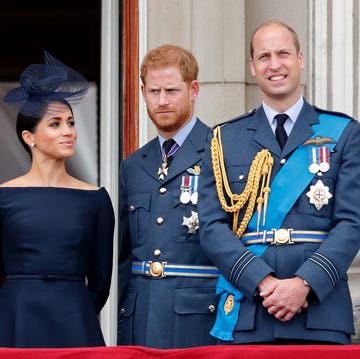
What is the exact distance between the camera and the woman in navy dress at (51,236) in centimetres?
545

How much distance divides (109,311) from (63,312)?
205cm

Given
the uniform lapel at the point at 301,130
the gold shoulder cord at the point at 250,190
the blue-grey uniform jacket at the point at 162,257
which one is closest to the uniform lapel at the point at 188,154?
the blue-grey uniform jacket at the point at 162,257

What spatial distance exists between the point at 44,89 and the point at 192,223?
77cm

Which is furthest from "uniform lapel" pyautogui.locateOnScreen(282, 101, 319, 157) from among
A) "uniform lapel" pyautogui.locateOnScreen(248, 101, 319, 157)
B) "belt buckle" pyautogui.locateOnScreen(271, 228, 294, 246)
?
"belt buckle" pyautogui.locateOnScreen(271, 228, 294, 246)

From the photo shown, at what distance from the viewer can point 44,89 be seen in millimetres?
5668

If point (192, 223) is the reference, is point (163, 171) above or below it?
above

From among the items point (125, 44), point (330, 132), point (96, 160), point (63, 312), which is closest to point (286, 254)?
point (330, 132)

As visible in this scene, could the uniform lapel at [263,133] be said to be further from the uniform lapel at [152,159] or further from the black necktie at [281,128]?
the uniform lapel at [152,159]

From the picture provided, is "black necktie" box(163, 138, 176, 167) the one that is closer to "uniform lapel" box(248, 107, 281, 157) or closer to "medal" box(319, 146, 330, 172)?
"uniform lapel" box(248, 107, 281, 157)

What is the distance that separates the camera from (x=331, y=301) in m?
5.10

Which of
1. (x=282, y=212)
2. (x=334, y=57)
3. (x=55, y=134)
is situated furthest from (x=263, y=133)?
(x=334, y=57)

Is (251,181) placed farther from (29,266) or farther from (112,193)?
(112,193)

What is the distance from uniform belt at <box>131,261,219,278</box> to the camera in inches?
223

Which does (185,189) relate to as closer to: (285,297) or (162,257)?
(162,257)
